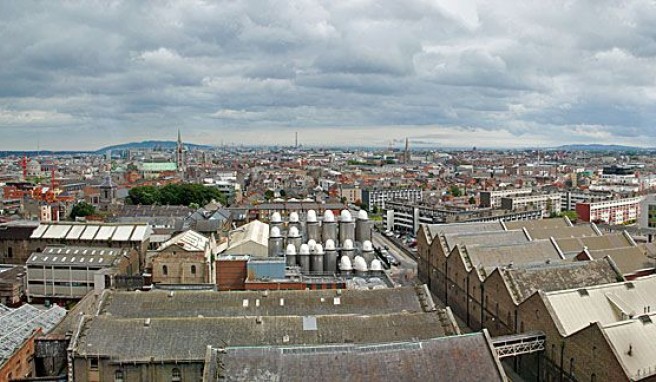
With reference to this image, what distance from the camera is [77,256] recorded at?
Answer: 62.0m

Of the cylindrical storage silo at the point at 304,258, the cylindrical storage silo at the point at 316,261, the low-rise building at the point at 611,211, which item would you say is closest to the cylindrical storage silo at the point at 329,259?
the cylindrical storage silo at the point at 316,261

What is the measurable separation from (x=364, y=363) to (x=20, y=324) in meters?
26.8

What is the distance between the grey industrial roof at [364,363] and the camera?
2625 centimetres

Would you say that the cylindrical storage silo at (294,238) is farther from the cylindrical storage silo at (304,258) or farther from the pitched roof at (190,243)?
the pitched roof at (190,243)

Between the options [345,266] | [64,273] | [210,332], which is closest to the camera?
[210,332]

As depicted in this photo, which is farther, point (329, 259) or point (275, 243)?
point (275, 243)

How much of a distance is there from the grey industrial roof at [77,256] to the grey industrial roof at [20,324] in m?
15.4

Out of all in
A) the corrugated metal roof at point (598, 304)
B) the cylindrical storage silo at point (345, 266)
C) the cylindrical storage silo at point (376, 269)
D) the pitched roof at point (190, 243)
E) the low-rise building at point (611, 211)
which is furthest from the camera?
the low-rise building at point (611, 211)

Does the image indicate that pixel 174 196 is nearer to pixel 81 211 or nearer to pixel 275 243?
pixel 81 211

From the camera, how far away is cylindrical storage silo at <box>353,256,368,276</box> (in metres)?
56.6

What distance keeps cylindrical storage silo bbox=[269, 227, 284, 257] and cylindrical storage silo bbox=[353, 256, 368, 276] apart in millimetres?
8534

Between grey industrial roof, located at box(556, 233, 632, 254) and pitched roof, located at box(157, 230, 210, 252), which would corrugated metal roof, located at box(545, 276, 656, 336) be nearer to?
grey industrial roof, located at box(556, 233, 632, 254)

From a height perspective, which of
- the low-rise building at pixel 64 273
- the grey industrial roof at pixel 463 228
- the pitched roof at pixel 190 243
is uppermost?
the pitched roof at pixel 190 243

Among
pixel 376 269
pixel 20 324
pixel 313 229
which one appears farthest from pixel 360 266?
pixel 20 324
